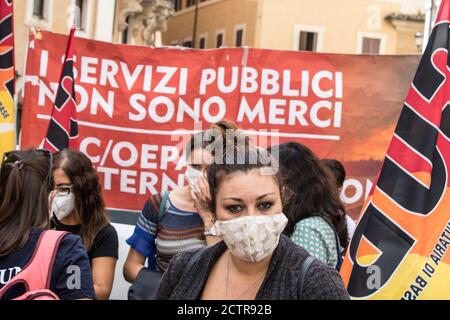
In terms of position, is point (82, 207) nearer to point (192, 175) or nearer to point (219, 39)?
point (192, 175)

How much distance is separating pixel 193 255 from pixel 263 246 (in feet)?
0.99

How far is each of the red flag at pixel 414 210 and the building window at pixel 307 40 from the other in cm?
3400

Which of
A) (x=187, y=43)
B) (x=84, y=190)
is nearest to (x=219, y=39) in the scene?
(x=187, y=43)

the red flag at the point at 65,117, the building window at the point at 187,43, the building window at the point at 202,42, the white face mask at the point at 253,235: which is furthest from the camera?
the building window at the point at 187,43

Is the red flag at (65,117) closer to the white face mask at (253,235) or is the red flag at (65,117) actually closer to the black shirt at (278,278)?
the black shirt at (278,278)

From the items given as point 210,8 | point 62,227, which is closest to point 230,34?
point 210,8

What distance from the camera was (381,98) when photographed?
683 cm

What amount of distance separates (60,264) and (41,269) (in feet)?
0.22

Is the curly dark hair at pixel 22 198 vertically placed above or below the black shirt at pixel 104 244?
above

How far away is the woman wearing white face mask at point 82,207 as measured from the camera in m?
4.71

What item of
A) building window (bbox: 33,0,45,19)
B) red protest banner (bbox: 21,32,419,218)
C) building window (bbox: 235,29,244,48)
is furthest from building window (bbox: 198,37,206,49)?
red protest banner (bbox: 21,32,419,218)

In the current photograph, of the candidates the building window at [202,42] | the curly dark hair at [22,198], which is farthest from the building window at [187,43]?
the curly dark hair at [22,198]

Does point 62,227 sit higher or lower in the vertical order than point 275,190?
lower
